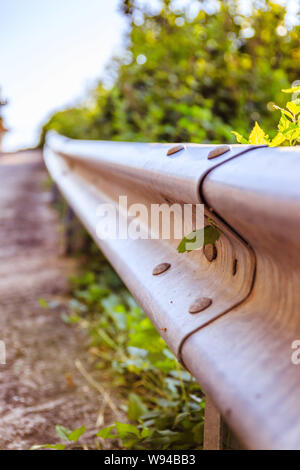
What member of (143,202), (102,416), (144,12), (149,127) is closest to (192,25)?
(144,12)

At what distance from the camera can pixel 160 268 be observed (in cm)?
94

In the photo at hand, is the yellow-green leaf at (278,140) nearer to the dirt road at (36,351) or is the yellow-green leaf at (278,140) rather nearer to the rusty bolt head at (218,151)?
the rusty bolt head at (218,151)

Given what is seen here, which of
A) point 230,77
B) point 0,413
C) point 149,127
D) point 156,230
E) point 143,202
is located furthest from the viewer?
point 230,77

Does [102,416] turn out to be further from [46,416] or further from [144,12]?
[144,12]

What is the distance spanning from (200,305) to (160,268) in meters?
0.24

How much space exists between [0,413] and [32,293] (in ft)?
4.29

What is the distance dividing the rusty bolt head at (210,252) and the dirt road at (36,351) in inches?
31.0

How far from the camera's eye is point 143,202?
1241 mm

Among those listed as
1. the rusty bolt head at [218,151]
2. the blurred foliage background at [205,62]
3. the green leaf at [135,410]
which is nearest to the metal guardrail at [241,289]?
the rusty bolt head at [218,151]

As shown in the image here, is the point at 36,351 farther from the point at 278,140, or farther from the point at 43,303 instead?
the point at 278,140

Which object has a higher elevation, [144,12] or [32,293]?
[144,12]

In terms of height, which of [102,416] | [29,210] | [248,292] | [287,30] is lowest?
[29,210]

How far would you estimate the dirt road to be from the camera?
1376mm

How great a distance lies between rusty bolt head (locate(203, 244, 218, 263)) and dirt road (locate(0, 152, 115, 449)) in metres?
0.79
